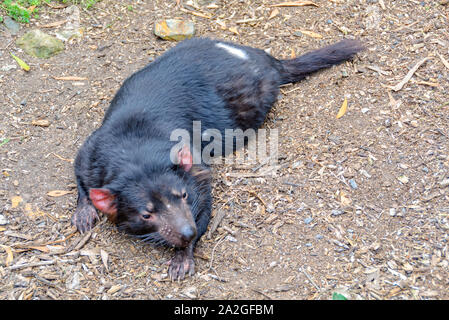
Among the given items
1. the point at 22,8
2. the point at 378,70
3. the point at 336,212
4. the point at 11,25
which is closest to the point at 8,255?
the point at 336,212

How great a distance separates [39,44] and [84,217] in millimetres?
2315

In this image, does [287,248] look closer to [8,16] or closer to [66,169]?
[66,169]

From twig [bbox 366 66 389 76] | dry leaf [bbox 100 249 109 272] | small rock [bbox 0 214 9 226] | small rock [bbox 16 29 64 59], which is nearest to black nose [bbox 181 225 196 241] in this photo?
dry leaf [bbox 100 249 109 272]

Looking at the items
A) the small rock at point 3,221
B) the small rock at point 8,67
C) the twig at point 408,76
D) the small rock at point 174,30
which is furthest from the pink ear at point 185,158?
the small rock at point 8,67

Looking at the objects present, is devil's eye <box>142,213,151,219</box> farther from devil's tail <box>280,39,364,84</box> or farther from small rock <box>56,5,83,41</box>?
small rock <box>56,5,83,41</box>

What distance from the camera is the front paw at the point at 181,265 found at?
345 cm

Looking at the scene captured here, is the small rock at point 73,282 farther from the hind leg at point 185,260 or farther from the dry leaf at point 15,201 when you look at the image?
the dry leaf at point 15,201

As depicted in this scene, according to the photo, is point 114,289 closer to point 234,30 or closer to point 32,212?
point 32,212

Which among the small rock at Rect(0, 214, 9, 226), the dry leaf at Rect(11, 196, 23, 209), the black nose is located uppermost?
the black nose

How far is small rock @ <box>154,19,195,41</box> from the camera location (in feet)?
17.9

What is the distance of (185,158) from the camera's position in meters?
3.62

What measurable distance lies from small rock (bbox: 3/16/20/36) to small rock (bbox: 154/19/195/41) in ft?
4.94

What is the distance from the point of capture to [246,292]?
325 cm

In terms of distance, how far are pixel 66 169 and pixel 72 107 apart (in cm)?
80
